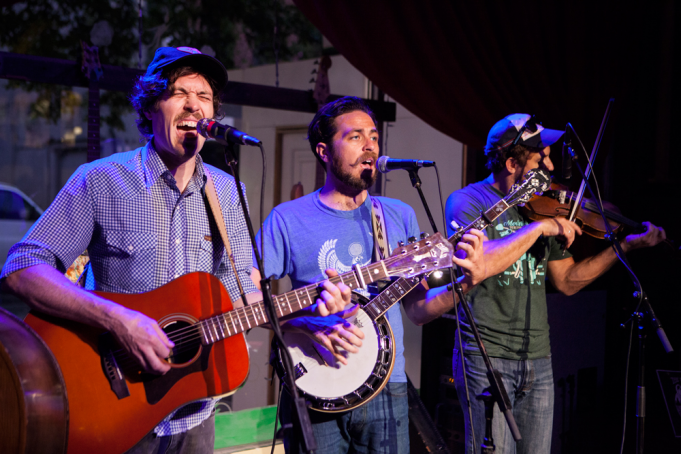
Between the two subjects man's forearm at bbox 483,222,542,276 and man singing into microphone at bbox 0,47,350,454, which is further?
man's forearm at bbox 483,222,542,276

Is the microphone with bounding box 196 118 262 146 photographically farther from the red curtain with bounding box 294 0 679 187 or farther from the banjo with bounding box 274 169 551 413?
the red curtain with bounding box 294 0 679 187

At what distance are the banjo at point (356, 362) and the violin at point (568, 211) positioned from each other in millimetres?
816

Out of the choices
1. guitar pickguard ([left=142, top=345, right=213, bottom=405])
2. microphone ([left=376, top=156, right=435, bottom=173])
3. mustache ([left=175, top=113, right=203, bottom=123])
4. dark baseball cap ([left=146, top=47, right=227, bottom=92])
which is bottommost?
guitar pickguard ([left=142, top=345, right=213, bottom=405])

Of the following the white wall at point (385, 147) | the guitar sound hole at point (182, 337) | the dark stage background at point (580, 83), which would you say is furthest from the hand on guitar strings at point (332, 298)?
the white wall at point (385, 147)

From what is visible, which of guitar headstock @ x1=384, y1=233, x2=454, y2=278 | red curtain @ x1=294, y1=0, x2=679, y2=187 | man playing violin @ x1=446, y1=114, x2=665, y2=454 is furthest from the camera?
red curtain @ x1=294, y1=0, x2=679, y2=187

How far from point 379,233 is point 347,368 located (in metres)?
0.62

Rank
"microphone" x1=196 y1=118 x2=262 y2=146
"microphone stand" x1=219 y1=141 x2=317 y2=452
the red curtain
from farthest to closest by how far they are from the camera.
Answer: the red curtain, "microphone" x1=196 y1=118 x2=262 y2=146, "microphone stand" x1=219 y1=141 x2=317 y2=452

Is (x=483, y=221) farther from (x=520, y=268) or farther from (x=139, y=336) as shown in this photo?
(x=139, y=336)

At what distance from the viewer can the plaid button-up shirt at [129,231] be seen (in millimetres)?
1890

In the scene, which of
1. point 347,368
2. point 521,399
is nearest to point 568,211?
point 521,399

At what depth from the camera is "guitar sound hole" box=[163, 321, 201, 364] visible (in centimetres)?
198

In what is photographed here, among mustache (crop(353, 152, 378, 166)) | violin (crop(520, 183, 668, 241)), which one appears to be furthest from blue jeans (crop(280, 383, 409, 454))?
violin (crop(520, 183, 668, 241))

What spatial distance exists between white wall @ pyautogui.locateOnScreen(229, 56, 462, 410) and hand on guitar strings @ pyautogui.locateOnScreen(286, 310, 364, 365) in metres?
3.31

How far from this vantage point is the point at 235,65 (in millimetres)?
7586
